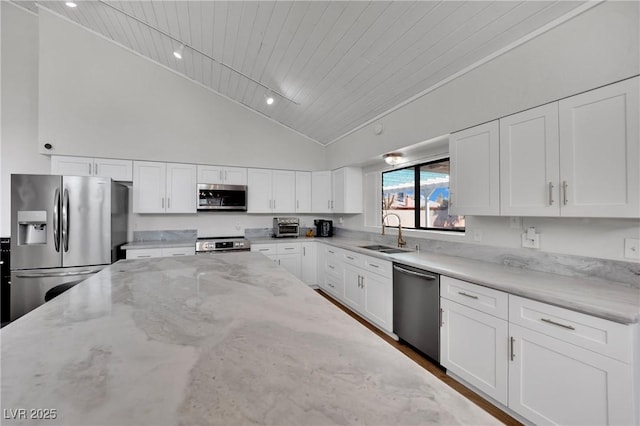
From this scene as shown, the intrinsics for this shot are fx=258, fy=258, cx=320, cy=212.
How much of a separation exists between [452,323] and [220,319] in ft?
6.13

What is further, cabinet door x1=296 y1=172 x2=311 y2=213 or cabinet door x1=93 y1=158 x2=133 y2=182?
cabinet door x1=296 y1=172 x2=311 y2=213

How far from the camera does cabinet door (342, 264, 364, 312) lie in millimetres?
3274

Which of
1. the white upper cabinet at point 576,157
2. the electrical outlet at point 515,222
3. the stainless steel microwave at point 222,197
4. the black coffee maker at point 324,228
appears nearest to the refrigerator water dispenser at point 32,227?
the stainless steel microwave at point 222,197

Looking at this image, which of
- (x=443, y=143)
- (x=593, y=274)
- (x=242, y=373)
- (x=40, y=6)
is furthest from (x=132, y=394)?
(x=40, y=6)

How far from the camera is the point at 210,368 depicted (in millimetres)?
645

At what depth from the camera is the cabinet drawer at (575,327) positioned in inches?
48.9

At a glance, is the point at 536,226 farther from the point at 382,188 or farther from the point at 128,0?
the point at 128,0

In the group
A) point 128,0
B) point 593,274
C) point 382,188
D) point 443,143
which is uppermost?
point 128,0

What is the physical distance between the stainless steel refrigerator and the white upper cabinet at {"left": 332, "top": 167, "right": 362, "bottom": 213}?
3258mm

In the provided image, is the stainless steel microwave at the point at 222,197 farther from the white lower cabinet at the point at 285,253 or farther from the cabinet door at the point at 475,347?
the cabinet door at the point at 475,347

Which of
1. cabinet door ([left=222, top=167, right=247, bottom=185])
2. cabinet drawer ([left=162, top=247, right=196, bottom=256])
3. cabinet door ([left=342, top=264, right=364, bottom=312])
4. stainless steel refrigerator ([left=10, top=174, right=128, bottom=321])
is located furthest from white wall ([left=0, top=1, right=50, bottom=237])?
cabinet door ([left=342, top=264, right=364, bottom=312])

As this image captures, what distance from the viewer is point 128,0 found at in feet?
9.27

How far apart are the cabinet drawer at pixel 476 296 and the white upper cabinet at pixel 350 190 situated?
236 cm

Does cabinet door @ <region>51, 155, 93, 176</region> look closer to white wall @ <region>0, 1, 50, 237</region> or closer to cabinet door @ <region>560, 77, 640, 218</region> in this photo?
white wall @ <region>0, 1, 50, 237</region>
